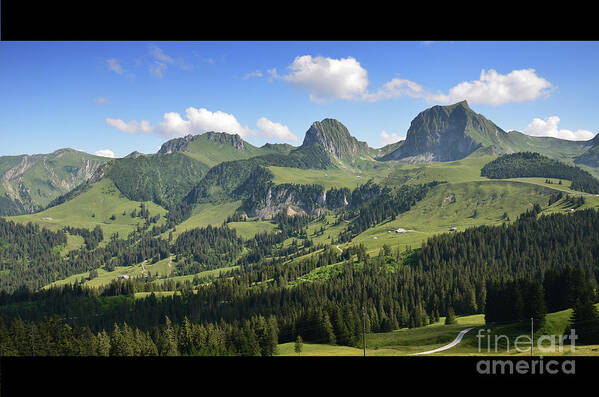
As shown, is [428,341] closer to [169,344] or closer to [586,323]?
[586,323]

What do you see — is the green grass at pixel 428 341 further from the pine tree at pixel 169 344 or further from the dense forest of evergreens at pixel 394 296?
the pine tree at pixel 169 344

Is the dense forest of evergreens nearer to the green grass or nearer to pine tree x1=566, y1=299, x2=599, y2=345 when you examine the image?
the green grass

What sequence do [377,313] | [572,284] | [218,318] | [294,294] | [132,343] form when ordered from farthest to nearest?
[294,294] → [218,318] → [377,313] → [572,284] → [132,343]

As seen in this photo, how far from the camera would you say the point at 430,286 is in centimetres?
14250

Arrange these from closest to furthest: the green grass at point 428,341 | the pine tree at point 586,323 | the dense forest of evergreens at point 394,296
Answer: the pine tree at point 586,323 < the green grass at point 428,341 < the dense forest of evergreens at point 394,296

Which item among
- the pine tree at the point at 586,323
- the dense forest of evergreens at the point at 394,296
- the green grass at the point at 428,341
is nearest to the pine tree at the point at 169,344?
the dense forest of evergreens at the point at 394,296

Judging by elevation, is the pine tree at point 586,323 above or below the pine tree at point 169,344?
above

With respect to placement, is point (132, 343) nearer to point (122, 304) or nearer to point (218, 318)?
point (218, 318)
